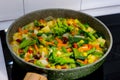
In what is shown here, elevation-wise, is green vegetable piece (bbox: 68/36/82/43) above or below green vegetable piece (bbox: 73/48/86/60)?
above

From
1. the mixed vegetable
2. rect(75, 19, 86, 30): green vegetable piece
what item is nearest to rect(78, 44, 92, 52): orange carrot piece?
the mixed vegetable

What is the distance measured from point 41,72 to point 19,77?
13 cm

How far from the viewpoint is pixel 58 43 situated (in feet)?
3.43

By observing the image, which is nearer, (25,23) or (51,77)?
(51,77)

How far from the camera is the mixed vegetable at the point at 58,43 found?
3.17 feet

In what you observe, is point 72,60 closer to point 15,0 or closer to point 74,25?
point 74,25

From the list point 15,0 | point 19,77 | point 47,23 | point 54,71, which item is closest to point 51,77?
point 54,71

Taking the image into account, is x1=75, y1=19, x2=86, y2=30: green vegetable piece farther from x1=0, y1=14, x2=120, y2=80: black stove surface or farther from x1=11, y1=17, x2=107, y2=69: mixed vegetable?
x1=0, y1=14, x2=120, y2=80: black stove surface

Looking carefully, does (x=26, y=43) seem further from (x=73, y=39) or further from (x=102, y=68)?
(x=102, y=68)

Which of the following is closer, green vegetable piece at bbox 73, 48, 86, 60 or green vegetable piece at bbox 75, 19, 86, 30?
green vegetable piece at bbox 73, 48, 86, 60

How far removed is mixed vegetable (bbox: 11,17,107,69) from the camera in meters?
0.97

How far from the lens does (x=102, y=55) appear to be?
1.02m

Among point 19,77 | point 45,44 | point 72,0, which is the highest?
point 72,0

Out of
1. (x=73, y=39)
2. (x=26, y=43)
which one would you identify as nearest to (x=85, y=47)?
(x=73, y=39)
